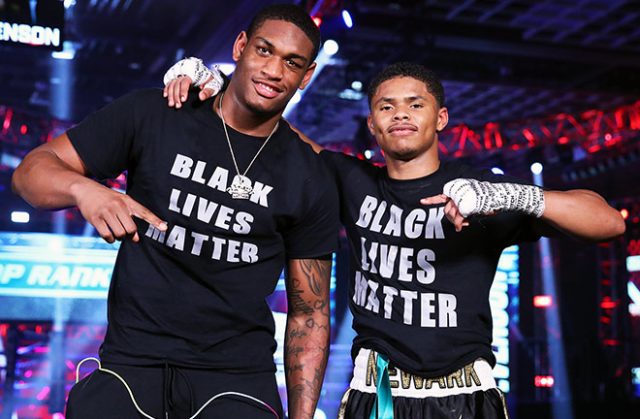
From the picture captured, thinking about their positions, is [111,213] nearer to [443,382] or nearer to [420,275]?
[420,275]

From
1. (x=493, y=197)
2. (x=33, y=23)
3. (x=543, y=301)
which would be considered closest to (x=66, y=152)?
(x=493, y=197)

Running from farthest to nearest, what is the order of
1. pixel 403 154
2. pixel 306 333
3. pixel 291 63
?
pixel 403 154 < pixel 306 333 < pixel 291 63

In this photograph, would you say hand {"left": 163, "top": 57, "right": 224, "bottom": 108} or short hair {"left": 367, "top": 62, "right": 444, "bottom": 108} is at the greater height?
short hair {"left": 367, "top": 62, "right": 444, "bottom": 108}

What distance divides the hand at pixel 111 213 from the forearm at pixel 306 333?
2.63 feet

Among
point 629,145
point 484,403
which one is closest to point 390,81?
point 484,403

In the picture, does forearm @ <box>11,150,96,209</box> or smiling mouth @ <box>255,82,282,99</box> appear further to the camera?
smiling mouth @ <box>255,82,282,99</box>

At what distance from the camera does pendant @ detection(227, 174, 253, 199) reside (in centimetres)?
228

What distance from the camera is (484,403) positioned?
100.0 inches

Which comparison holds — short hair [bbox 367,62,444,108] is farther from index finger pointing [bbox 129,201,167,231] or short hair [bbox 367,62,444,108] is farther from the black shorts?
index finger pointing [bbox 129,201,167,231]

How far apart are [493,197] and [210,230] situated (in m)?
0.79

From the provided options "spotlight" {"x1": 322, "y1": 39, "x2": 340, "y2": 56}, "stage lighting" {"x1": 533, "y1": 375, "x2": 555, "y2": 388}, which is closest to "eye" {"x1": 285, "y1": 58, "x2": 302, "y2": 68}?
"spotlight" {"x1": 322, "y1": 39, "x2": 340, "y2": 56}

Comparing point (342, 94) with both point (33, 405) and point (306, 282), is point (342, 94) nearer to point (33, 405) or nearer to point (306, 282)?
point (33, 405)

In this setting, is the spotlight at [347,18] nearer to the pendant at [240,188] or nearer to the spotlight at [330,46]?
the spotlight at [330,46]

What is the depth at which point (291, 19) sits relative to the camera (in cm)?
247
